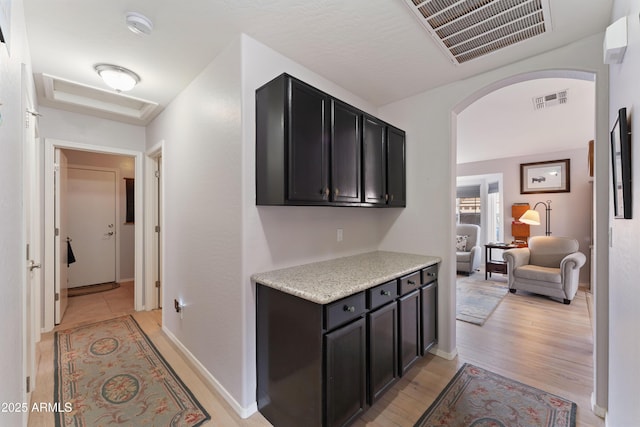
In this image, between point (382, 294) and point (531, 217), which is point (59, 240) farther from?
point (531, 217)

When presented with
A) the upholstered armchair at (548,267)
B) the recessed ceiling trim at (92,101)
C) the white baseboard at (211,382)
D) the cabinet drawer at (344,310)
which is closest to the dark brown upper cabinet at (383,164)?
the cabinet drawer at (344,310)

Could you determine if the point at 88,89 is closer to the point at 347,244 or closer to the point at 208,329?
the point at 208,329

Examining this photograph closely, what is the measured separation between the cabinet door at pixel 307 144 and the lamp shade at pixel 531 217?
489 centimetres

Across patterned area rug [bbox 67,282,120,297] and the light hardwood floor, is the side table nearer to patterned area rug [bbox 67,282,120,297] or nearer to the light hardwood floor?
the light hardwood floor

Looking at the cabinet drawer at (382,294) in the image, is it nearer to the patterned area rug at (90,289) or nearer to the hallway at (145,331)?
the hallway at (145,331)

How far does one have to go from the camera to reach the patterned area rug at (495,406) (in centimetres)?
172

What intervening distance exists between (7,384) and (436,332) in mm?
2775

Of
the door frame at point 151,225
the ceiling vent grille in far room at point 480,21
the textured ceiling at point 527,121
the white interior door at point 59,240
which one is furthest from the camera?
the door frame at point 151,225

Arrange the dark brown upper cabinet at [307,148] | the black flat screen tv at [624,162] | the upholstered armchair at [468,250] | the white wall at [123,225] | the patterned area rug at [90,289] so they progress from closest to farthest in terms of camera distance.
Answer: the black flat screen tv at [624,162]
the dark brown upper cabinet at [307,148]
the patterned area rug at [90,289]
the white wall at [123,225]
the upholstered armchair at [468,250]

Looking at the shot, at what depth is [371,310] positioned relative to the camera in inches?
68.1

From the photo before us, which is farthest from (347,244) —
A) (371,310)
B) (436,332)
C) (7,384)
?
(7,384)

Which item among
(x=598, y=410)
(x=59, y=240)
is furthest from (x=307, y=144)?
(x=59, y=240)

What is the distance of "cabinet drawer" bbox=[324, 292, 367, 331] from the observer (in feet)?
4.76

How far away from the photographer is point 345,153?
208 centimetres
